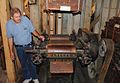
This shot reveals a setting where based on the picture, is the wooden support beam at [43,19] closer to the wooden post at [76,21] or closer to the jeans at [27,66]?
the wooden post at [76,21]

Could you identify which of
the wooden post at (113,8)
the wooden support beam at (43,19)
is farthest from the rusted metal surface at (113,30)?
the wooden support beam at (43,19)

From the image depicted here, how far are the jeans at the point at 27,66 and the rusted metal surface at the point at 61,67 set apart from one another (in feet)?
2.55

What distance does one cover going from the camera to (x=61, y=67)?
227cm

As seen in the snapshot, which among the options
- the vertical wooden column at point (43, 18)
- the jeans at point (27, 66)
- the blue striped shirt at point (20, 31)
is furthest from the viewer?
the vertical wooden column at point (43, 18)

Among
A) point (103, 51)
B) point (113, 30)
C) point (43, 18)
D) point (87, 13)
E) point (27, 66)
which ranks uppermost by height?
point (87, 13)

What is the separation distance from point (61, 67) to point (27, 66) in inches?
36.5

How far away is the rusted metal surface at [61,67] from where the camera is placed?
2.23 metres

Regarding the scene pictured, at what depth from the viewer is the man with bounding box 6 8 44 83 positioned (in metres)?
2.59

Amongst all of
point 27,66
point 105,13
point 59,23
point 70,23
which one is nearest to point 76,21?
point 70,23

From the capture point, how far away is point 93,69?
2.35 meters

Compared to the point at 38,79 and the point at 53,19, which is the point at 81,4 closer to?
the point at 53,19

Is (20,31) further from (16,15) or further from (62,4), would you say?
(62,4)

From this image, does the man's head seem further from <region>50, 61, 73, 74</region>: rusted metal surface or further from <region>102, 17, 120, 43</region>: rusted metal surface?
<region>102, 17, 120, 43</region>: rusted metal surface

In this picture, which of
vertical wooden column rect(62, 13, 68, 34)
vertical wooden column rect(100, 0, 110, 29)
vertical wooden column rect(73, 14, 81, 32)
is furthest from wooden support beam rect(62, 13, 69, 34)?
vertical wooden column rect(100, 0, 110, 29)
